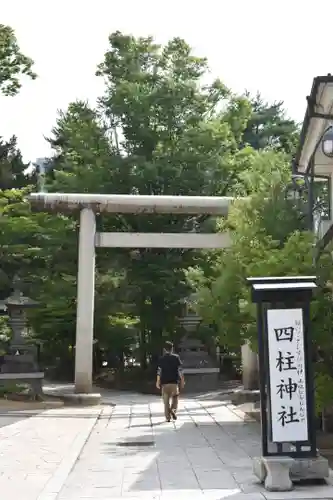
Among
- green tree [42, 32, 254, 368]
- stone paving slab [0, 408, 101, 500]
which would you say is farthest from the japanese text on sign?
green tree [42, 32, 254, 368]

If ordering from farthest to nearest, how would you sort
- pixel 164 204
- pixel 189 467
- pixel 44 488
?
1. pixel 164 204
2. pixel 189 467
3. pixel 44 488

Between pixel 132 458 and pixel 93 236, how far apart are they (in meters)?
10.8

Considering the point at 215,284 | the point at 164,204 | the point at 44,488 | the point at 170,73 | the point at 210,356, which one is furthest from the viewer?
the point at 170,73

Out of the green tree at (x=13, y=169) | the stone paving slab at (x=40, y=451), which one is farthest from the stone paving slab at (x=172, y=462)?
the green tree at (x=13, y=169)

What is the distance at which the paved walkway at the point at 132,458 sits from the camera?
24.5ft

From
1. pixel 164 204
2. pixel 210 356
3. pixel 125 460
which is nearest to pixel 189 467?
pixel 125 460

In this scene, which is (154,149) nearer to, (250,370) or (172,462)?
(250,370)

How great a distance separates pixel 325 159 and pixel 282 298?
6.70m

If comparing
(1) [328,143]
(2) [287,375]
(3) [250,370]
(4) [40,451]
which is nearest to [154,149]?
(3) [250,370]

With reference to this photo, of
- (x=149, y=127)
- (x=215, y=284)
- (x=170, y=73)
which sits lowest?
(x=215, y=284)

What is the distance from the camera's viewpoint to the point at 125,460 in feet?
31.5

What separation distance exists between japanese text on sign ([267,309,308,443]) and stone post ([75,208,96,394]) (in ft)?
38.8

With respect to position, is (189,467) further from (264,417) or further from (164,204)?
(164,204)

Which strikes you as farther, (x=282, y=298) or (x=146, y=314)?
(x=146, y=314)
